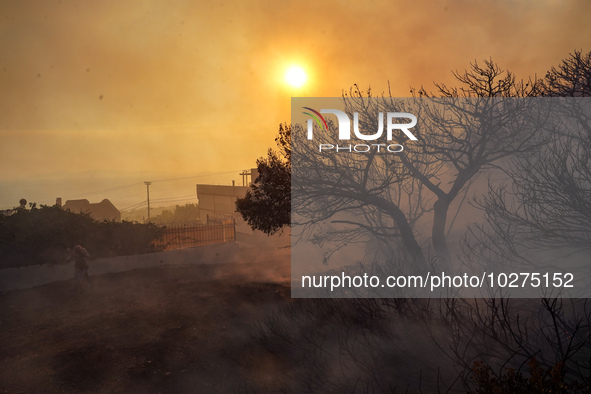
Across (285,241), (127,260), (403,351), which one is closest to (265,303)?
(403,351)

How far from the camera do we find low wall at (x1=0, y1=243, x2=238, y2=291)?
51.9 ft

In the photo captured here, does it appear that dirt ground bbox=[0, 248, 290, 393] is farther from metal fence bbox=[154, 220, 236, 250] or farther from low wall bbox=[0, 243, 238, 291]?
metal fence bbox=[154, 220, 236, 250]

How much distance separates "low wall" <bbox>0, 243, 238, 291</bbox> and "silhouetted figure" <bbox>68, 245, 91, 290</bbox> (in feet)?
5.01

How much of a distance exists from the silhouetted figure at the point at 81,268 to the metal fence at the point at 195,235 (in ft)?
18.0

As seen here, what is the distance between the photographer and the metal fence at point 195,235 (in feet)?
71.6

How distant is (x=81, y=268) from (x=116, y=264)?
135 inches

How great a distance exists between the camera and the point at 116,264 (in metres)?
18.9

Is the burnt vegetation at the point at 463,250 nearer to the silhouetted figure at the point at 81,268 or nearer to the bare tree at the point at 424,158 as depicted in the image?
the bare tree at the point at 424,158

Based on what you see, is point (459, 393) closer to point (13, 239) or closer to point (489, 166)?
point (489, 166)

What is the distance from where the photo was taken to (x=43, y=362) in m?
9.30

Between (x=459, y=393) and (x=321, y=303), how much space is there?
5574 millimetres

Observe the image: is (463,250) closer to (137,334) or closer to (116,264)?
(137,334)

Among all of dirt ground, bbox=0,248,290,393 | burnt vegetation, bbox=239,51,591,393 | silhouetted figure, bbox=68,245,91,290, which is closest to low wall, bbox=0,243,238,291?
dirt ground, bbox=0,248,290,393

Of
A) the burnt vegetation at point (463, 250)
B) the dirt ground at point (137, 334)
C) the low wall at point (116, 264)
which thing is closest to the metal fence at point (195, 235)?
the low wall at point (116, 264)
